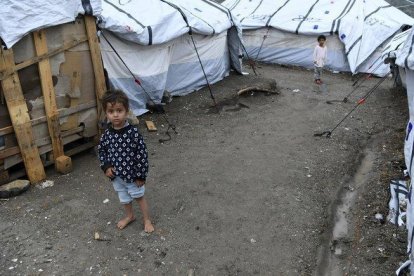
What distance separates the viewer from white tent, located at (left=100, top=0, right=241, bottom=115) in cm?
792

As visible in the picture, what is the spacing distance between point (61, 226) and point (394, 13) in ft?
42.7

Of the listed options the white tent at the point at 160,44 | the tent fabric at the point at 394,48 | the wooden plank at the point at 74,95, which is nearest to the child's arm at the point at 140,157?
the wooden plank at the point at 74,95

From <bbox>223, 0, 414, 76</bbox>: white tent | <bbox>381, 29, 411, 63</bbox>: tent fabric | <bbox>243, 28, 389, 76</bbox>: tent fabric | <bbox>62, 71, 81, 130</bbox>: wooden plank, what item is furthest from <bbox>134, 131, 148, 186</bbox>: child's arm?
<bbox>243, 28, 389, 76</bbox>: tent fabric

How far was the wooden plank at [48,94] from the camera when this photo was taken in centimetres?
508

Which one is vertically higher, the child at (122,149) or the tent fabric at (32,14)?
the tent fabric at (32,14)

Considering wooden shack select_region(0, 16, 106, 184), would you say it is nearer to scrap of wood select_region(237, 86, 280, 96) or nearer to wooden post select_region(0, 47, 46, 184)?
wooden post select_region(0, 47, 46, 184)

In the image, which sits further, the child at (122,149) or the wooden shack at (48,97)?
the wooden shack at (48,97)

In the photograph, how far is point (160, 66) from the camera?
8.98 metres

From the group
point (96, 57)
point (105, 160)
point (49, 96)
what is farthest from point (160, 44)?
point (105, 160)

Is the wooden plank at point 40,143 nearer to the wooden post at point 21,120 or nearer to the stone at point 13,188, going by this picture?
the wooden post at point 21,120

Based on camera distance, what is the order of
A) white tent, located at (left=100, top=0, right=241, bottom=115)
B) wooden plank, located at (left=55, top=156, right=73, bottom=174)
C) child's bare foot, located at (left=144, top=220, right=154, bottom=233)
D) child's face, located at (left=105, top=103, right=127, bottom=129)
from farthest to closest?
white tent, located at (left=100, top=0, right=241, bottom=115)
wooden plank, located at (left=55, top=156, right=73, bottom=174)
child's bare foot, located at (left=144, top=220, right=154, bottom=233)
child's face, located at (left=105, top=103, right=127, bottom=129)

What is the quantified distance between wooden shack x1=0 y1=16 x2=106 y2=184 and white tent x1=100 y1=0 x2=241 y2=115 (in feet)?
3.97

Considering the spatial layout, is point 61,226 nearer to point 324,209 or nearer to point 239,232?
point 239,232

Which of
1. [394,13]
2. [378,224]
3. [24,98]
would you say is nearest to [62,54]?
[24,98]
